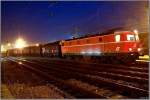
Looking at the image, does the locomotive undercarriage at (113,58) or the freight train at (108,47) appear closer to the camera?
the locomotive undercarriage at (113,58)

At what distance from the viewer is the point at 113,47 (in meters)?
20.0

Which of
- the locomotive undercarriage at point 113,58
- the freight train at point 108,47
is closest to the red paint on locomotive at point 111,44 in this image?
the freight train at point 108,47

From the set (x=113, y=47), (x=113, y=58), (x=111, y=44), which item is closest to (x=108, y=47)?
(x=111, y=44)

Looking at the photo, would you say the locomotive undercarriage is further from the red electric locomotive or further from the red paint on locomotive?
the red paint on locomotive

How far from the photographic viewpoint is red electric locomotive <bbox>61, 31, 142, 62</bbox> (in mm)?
19109

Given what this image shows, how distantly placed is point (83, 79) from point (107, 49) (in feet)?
26.0

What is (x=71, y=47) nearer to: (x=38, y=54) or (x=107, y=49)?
(x=107, y=49)

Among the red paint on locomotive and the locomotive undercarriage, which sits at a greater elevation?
the red paint on locomotive

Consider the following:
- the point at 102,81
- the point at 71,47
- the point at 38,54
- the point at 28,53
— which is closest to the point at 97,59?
the point at 71,47

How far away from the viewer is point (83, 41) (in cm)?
2520

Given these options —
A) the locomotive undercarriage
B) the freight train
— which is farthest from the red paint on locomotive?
the locomotive undercarriage

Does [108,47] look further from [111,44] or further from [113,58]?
[113,58]

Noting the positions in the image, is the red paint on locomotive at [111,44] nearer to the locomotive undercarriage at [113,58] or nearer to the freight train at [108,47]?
the freight train at [108,47]

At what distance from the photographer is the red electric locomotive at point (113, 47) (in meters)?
19.1
